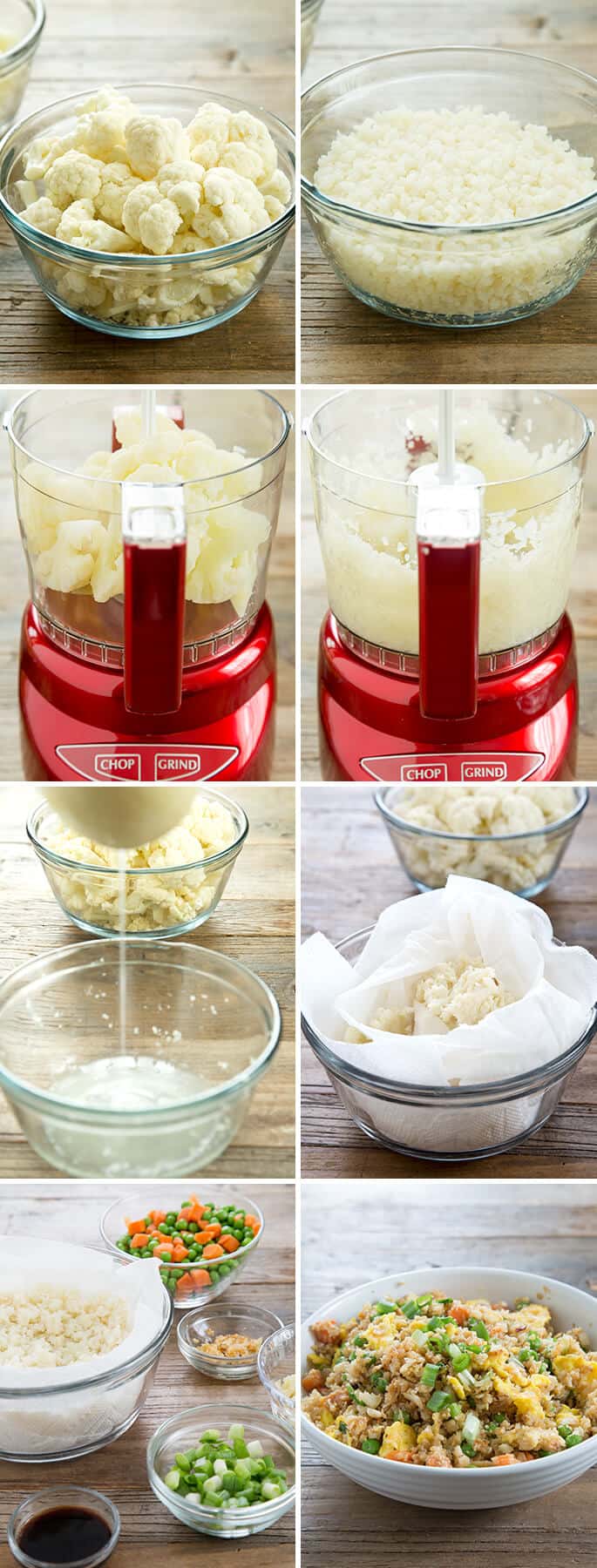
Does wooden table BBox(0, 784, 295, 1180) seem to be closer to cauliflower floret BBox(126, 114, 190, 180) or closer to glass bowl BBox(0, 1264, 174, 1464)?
glass bowl BBox(0, 1264, 174, 1464)

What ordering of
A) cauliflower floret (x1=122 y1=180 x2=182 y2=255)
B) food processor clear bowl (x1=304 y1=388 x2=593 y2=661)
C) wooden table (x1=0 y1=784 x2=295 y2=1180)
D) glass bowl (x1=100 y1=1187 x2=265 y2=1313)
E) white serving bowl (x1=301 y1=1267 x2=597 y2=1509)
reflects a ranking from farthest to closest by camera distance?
glass bowl (x1=100 y1=1187 x2=265 y2=1313) → wooden table (x1=0 y1=784 x2=295 y2=1180) → white serving bowl (x1=301 y1=1267 x2=597 y2=1509) → food processor clear bowl (x1=304 y1=388 x2=593 y2=661) → cauliflower floret (x1=122 y1=180 x2=182 y2=255)

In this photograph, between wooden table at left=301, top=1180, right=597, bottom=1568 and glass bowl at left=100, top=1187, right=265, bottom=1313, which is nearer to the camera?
wooden table at left=301, top=1180, right=597, bottom=1568

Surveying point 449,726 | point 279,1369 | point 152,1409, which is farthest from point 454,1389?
point 449,726

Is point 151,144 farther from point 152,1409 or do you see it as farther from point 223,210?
point 152,1409

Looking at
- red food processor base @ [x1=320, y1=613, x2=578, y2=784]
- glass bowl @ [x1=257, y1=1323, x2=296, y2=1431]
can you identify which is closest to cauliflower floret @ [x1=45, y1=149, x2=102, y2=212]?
red food processor base @ [x1=320, y1=613, x2=578, y2=784]

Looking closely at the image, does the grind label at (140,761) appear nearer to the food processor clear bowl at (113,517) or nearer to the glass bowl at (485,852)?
the food processor clear bowl at (113,517)

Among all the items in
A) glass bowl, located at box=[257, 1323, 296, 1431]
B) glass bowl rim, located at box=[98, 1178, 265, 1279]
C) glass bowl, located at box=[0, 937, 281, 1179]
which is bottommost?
glass bowl, located at box=[257, 1323, 296, 1431]

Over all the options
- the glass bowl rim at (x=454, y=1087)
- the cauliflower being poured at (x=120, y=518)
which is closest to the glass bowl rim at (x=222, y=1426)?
the glass bowl rim at (x=454, y=1087)

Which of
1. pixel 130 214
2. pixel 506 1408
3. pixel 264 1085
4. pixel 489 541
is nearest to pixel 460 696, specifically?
pixel 489 541

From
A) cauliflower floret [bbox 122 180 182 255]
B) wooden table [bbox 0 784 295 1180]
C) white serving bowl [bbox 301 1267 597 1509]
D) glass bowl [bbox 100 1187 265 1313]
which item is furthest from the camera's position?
Result: glass bowl [bbox 100 1187 265 1313]
